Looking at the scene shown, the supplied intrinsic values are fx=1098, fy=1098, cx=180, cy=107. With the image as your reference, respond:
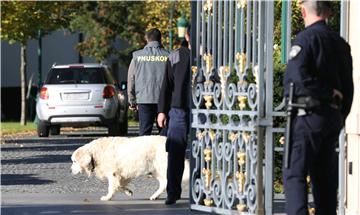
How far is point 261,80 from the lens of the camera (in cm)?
982

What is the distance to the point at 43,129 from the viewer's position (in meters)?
25.4

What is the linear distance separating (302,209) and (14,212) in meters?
3.92

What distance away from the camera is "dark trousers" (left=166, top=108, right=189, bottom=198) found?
11617 mm

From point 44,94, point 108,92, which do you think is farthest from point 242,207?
point 44,94

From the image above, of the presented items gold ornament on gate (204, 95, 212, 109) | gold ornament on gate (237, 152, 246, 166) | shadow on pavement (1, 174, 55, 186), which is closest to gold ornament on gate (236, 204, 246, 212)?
gold ornament on gate (237, 152, 246, 166)

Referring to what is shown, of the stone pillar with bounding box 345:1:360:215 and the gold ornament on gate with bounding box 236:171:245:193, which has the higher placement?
the stone pillar with bounding box 345:1:360:215

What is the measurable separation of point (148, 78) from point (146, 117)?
507 mm

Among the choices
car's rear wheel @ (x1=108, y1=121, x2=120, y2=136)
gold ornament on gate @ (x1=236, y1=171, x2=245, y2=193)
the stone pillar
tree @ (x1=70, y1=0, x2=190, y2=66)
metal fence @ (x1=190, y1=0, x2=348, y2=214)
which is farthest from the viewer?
tree @ (x1=70, y1=0, x2=190, y2=66)

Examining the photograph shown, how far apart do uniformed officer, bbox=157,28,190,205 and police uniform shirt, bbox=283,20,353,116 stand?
10.9ft

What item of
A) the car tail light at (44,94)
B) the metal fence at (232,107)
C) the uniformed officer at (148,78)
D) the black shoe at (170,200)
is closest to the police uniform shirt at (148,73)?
the uniformed officer at (148,78)

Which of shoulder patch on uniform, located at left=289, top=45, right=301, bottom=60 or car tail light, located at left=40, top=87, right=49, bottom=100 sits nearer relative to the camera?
shoulder patch on uniform, located at left=289, top=45, right=301, bottom=60

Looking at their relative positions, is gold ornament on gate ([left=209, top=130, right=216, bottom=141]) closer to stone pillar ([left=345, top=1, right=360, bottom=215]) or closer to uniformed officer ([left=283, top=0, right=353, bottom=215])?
stone pillar ([left=345, top=1, right=360, bottom=215])

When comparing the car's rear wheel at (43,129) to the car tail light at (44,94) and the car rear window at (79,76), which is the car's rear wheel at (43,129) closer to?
the car tail light at (44,94)

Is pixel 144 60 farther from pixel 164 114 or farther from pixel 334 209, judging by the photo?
pixel 334 209
